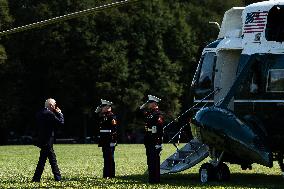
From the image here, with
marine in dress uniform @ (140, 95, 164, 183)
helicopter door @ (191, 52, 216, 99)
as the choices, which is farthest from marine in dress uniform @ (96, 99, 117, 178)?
helicopter door @ (191, 52, 216, 99)

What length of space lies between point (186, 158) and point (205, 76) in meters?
2.36

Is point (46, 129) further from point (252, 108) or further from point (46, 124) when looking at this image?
point (252, 108)

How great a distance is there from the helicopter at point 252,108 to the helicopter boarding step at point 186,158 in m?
1.01

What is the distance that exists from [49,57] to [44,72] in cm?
259

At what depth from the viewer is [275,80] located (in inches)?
656

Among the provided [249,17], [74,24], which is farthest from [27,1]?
[249,17]

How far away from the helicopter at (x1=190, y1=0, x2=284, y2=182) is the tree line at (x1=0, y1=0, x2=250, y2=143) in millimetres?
42987

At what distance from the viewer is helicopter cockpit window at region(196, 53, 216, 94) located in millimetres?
19531

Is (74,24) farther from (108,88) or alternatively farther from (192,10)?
(192,10)

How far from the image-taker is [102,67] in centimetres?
6084

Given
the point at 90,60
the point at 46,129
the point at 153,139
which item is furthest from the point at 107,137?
the point at 90,60

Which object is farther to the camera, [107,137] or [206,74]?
[206,74]

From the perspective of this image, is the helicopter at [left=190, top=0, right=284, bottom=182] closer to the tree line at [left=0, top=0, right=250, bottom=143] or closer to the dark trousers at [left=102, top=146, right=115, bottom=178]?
the dark trousers at [left=102, top=146, right=115, bottom=178]

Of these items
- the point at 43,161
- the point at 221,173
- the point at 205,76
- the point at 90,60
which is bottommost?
the point at 221,173
